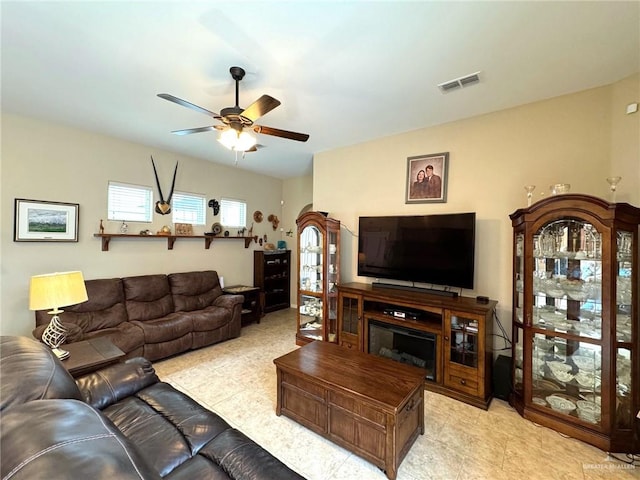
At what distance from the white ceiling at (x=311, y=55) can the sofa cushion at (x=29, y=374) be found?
2005 millimetres

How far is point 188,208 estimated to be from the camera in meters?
4.72

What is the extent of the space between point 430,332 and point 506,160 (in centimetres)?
200

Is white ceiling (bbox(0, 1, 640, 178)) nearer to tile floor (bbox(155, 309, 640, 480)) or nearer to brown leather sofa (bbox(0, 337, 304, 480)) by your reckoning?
brown leather sofa (bbox(0, 337, 304, 480))

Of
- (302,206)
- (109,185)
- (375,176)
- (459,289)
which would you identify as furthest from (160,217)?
(459,289)

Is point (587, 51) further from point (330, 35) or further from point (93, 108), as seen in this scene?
point (93, 108)

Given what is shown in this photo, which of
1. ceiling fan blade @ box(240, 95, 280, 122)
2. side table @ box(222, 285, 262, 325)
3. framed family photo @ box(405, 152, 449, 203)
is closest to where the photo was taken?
ceiling fan blade @ box(240, 95, 280, 122)

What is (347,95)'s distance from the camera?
2688 mm

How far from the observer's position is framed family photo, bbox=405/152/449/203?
333 centimetres

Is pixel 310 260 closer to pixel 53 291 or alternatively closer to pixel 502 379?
pixel 502 379

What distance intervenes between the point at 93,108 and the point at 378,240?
3578 mm

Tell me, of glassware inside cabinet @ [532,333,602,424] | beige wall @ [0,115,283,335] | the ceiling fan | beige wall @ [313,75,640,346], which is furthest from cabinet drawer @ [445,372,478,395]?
beige wall @ [0,115,283,335]

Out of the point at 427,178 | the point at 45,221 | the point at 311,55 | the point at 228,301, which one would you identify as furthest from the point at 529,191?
the point at 45,221

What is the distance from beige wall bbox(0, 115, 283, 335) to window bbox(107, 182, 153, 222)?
9cm

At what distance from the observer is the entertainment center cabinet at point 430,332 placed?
2.62 metres
